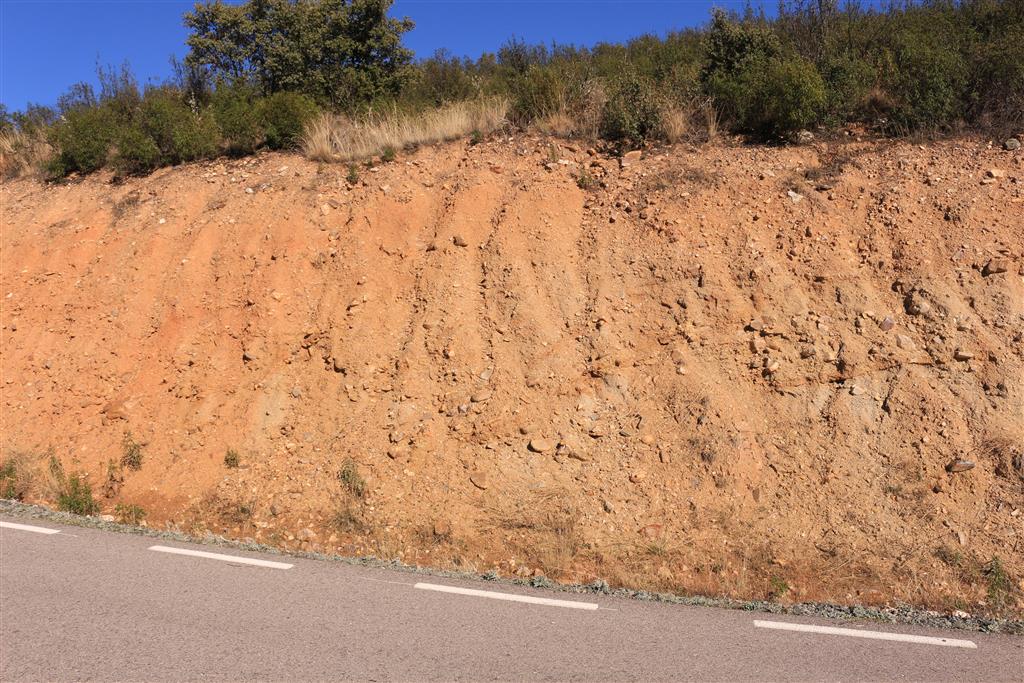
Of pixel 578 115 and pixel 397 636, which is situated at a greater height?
pixel 578 115

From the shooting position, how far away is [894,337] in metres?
8.14

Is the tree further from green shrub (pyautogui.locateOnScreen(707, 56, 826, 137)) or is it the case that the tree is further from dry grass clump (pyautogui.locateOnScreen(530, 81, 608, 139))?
green shrub (pyautogui.locateOnScreen(707, 56, 826, 137))

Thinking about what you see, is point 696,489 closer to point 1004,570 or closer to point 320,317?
point 1004,570

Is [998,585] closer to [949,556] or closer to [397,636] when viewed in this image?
[949,556]

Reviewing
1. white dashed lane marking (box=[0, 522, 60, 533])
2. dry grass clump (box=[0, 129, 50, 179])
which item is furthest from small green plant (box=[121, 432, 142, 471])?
dry grass clump (box=[0, 129, 50, 179])

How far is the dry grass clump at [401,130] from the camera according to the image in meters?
12.7

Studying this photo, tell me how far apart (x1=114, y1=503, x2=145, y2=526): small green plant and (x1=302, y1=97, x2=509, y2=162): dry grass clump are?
6671 millimetres

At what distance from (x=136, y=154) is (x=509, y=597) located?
1218 cm

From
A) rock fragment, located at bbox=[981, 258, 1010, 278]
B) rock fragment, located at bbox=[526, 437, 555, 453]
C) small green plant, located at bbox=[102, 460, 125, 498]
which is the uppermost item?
rock fragment, located at bbox=[981, 258, 1010, 278]

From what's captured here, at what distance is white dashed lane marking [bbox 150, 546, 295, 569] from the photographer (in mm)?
6445

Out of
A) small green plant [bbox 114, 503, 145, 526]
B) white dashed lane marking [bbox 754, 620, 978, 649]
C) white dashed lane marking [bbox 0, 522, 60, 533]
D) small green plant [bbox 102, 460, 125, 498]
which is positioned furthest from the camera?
small green plant [bbox 102, 460, 125, 498]

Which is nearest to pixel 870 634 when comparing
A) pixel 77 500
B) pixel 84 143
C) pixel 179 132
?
pixel 77 500

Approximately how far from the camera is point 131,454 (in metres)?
9.38

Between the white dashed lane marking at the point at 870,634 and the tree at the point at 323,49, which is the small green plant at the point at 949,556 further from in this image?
the tree at the point at 323,49
